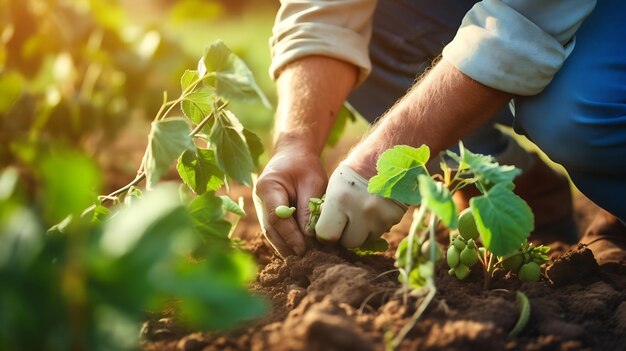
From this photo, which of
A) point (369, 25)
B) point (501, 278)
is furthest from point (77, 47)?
point (501, 278)

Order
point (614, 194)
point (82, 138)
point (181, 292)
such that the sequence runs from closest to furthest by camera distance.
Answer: point (181, 292) → point (614, 194) → point (82, 138)

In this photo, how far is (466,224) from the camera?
1.47 m

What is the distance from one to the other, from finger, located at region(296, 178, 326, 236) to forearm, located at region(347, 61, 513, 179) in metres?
0.14

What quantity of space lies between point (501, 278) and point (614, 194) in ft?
1.23

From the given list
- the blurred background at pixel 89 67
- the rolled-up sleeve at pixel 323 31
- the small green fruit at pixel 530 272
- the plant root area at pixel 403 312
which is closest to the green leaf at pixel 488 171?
the plant root area at pixel 403 312

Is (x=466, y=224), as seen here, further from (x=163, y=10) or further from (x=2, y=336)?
(x=163, y=10)

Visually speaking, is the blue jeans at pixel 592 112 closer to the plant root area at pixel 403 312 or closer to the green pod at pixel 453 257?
the plant root area at pixel 403 312

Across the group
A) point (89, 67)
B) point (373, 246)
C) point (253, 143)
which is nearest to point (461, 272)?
point (373, 246)

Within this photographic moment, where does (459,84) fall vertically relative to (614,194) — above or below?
above

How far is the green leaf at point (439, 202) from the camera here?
1.10m

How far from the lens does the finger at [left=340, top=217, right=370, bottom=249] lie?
1552 millimetres

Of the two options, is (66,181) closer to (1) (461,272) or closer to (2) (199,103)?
(2) (199,103)

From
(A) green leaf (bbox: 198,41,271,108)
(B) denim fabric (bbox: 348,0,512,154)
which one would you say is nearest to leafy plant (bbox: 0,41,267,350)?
(A) green leaf (bbox: 198,41,271,108)

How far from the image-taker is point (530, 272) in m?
1.47
